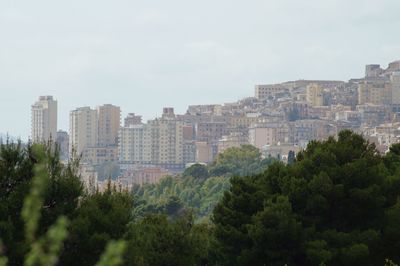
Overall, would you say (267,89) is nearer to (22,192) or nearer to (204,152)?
(204,152)

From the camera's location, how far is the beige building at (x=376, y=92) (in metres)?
168

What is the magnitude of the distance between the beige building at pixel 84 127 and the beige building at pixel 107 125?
0.92 meters

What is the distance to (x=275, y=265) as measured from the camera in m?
18.2

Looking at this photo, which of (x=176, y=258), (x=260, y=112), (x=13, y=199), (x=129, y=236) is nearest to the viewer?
(x=13, y=199)

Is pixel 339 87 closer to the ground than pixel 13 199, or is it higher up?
higher up

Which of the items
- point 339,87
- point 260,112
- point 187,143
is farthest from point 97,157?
point 339,87

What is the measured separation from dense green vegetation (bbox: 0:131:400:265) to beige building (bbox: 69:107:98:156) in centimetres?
14678

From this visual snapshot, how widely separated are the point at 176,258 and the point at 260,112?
152m

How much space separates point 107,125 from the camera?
172 m

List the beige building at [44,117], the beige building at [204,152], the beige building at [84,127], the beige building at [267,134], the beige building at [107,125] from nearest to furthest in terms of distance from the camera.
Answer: the beige building at [267,134], the beige building at [204,152], the beige building at [84,127], the beige building at [107,125], the beige building at [44,117]

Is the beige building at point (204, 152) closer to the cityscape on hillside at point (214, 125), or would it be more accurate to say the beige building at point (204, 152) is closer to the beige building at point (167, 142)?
the cityscape on hillside at point (214, 125)

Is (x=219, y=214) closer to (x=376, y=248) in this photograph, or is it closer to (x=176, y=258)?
(x=176, y=258)

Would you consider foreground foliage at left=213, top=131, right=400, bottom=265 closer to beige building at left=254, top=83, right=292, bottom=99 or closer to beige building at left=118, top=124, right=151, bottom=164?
beige building at left=118, top=124, right=151, bottom=164

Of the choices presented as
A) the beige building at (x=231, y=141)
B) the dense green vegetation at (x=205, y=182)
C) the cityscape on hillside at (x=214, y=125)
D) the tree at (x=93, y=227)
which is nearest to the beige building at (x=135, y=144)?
the cityscape on hillside at (x=214, y=125)
